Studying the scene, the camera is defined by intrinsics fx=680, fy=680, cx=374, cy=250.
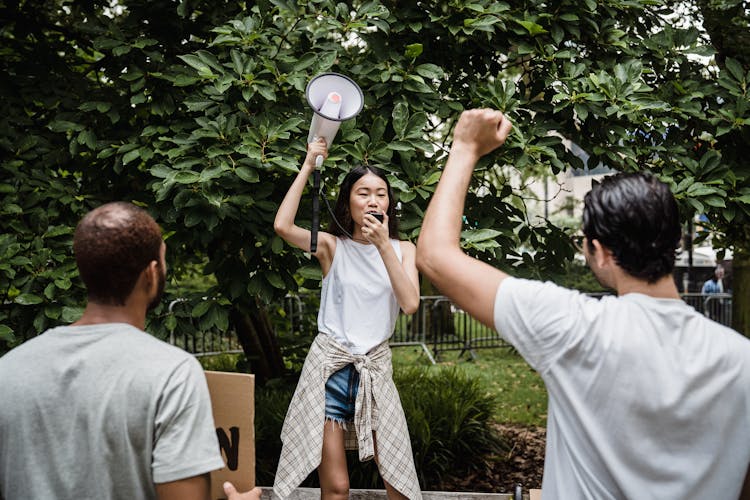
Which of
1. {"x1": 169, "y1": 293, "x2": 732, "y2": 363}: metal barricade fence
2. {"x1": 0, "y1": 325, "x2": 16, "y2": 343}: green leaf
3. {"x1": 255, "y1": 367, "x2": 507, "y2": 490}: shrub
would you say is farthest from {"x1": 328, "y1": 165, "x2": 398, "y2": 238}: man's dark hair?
{"x1": 169, "y1": 293, "x2": 732, "y2": 363}: metal barricade fence

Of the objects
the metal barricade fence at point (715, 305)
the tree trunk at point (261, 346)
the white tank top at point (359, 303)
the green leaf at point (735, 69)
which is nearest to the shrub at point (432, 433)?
the tree trunk at point (261, 346)

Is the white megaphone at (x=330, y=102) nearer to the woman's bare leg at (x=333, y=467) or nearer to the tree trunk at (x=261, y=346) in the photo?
the woman's bare leg at (x=333, y=467)

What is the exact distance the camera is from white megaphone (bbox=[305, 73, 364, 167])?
133 inches

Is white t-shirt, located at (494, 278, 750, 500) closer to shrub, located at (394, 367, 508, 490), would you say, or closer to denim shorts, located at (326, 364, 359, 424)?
denim shorts, located at (326, 364, 359, 424)

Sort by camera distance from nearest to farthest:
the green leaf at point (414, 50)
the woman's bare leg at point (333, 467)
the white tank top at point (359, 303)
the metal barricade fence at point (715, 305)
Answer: the woman's bare leg at point (333, 467) → the white tank top at point (359, 303) → the green leaf at point (414, 50) → the metal barricade fence at point (715, 305)

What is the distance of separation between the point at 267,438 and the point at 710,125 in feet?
13.1

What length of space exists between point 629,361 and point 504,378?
31.4 feet

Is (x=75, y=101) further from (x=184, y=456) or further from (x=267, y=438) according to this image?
(x=184, y=456)

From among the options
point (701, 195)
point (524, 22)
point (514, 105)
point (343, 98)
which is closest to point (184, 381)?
point (343, 98)

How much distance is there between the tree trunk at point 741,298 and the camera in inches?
324

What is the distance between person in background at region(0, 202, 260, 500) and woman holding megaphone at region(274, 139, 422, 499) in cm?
163

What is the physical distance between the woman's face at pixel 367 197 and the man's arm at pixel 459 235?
1628mm

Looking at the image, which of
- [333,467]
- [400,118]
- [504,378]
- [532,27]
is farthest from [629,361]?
[504,378]

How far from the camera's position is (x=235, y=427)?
85.7 inches
